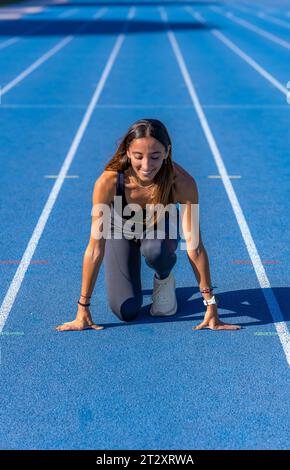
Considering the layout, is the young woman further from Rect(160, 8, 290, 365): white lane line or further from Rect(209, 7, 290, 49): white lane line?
Rect(209, 7, 290, 49): white lane line

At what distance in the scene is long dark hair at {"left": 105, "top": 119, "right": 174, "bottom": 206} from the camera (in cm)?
498

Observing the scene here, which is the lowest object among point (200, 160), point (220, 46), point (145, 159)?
point (145, 159)

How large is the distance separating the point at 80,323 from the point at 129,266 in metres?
0.52

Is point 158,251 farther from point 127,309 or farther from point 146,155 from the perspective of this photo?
point 146,155

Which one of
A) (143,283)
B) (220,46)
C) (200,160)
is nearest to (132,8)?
(220,46)

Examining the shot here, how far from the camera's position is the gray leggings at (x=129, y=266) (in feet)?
18.1

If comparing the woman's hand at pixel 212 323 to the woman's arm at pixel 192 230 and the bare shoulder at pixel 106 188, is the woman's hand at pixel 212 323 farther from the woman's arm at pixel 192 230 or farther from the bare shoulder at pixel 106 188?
the bare shoulder at pixel 106 188

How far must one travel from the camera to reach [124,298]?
552 centimetres

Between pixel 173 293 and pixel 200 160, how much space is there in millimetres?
5090

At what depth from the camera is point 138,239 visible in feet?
18.6

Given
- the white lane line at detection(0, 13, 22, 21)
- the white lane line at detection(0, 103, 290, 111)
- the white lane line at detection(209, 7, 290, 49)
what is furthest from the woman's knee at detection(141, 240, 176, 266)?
the white lane line at detection(0, 13, 22, 21)

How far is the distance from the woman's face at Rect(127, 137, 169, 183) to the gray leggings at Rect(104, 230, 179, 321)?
59 cm
